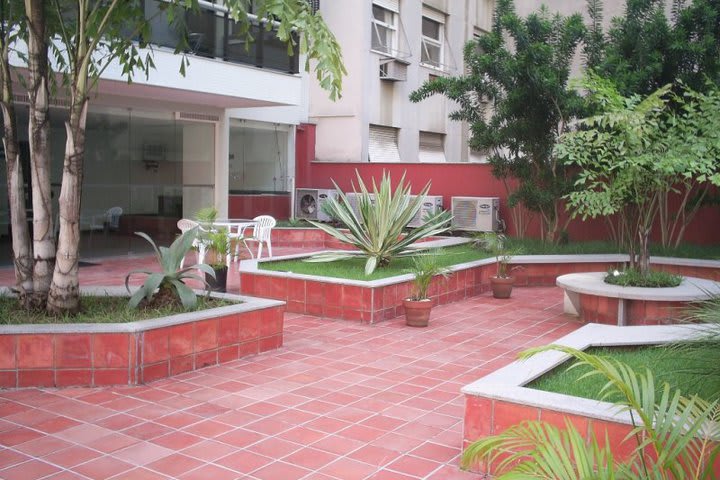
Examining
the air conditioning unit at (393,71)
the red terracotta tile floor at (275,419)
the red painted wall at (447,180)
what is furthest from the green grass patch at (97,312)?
the air conditioning unit at (393,71)

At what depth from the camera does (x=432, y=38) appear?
904 inches

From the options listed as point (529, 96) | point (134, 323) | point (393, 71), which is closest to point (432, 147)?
point (393, 71)

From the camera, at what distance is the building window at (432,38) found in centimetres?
2247

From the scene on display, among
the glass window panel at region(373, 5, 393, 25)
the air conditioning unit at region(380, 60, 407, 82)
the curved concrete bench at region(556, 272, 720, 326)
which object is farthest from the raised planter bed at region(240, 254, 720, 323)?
the glass window panel at region(373, 5, 393, 25)

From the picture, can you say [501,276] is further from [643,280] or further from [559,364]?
[559,364]

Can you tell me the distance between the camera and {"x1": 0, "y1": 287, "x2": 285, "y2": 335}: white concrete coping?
220 inches

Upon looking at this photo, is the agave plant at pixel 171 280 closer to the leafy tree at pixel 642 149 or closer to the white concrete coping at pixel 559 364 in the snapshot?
the white concrete coping at pixel 559 364

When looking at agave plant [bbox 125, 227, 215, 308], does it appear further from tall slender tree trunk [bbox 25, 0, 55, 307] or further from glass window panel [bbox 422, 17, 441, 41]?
glass window panel [bbox 422, 17, 441, 41]

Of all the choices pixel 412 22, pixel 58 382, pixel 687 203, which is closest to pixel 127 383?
pixel 58 382

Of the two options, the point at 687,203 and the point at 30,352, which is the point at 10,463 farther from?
the point at 687,203

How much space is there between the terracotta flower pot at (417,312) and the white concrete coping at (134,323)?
1.85 m

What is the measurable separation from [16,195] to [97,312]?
3.97 feet

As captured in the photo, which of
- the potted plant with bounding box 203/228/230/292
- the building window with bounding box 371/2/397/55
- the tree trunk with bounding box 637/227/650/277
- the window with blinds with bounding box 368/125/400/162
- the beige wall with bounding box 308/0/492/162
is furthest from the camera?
the window with blinds with bounding box 368/125/400/162

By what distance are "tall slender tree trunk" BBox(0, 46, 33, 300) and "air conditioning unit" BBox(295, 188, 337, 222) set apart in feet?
38.1
